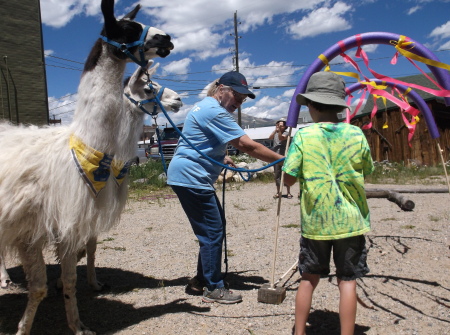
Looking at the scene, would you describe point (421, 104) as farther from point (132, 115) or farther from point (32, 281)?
point (32, 281)

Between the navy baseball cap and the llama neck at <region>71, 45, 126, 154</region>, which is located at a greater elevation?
the navy baseball cap

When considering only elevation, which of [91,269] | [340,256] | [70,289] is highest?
[340,256]

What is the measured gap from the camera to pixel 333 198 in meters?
2.58

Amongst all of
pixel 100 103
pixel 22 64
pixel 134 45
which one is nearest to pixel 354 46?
pixel 134 45

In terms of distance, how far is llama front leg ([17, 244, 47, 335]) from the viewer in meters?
3.12

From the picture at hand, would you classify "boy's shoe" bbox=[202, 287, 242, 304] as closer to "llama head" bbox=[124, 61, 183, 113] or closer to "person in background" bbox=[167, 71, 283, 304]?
"person in background" bbox=[167, 71, 283, 304]

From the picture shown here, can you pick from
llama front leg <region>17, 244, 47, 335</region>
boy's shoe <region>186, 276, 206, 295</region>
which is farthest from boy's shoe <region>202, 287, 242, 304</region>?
llama front leg <region>17, 244, 47, 335</region>

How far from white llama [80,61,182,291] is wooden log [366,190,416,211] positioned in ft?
16.4

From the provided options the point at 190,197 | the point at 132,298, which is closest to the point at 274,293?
the point at 190,197

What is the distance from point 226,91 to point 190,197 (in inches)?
43.5

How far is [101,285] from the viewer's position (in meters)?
4.41

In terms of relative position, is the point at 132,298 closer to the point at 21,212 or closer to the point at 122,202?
the point at 122,202

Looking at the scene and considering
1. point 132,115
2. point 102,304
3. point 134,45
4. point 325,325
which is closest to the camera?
point 134,45

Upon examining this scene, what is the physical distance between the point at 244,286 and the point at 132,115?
2247 mm
